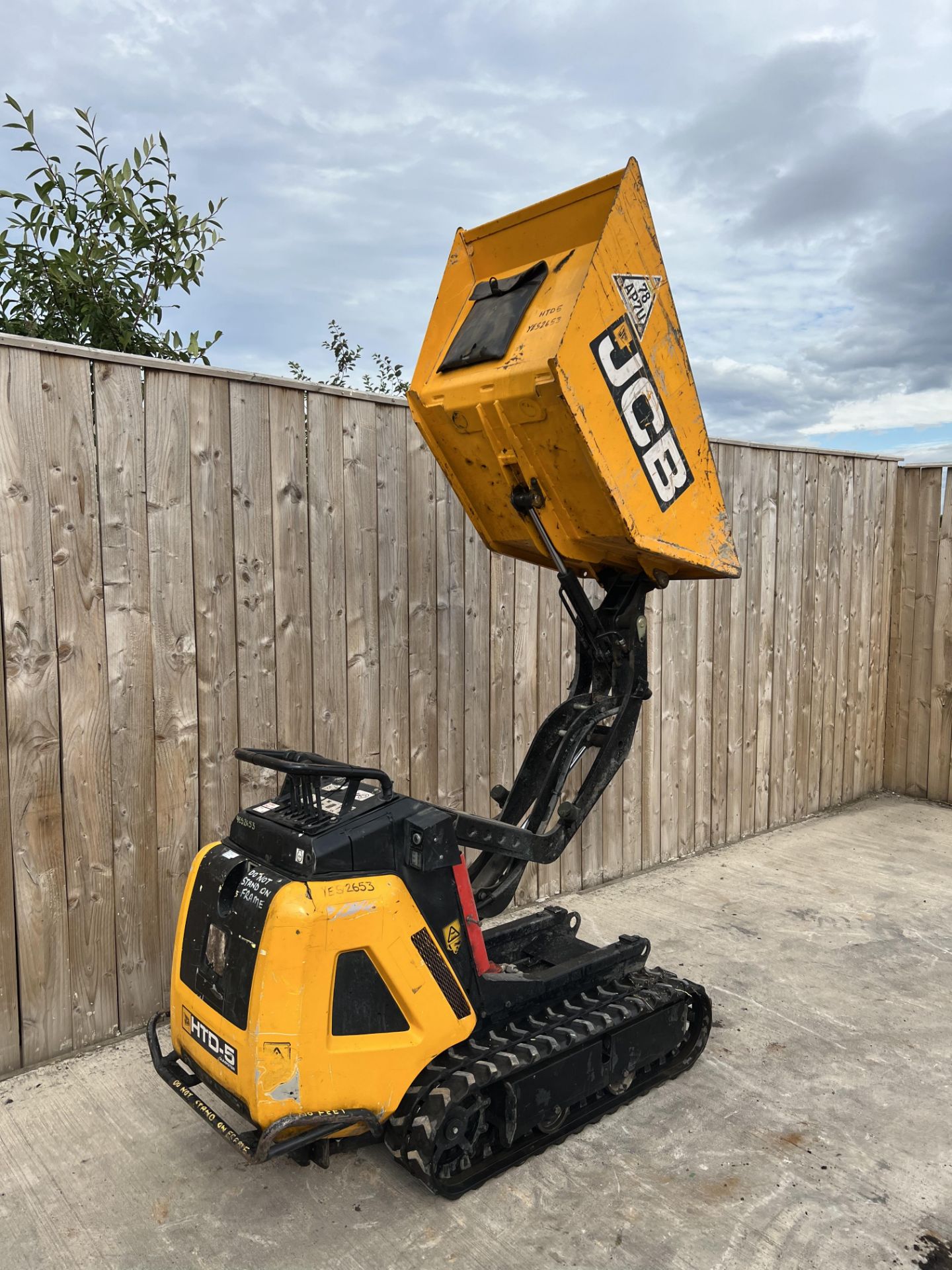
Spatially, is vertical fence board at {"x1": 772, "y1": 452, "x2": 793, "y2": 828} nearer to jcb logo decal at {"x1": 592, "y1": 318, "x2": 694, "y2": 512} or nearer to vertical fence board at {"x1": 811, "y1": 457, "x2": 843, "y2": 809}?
vertical fence board at {"x1": 811, "y1": 457, "x2": 843, "y2": 809}

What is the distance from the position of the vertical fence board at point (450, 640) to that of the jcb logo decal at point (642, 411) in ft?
4.85

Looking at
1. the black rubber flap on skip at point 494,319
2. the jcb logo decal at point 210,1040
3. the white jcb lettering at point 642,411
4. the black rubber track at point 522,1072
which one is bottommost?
the black rubber track at point 522,1072

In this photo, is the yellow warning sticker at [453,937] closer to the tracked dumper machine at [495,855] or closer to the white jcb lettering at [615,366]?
the tracked dumper machine at [495,855]

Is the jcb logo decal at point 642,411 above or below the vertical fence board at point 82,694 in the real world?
above

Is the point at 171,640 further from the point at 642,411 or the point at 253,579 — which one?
the point at 642,411

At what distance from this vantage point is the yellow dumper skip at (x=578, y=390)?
2.61 m

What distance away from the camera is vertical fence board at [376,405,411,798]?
3.93 m

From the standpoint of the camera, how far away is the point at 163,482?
130 inches

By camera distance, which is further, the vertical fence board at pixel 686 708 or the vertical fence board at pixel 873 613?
Answer: the vertical fence board at pixel 873 613

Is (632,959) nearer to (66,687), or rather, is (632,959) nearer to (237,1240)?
(237,1240)

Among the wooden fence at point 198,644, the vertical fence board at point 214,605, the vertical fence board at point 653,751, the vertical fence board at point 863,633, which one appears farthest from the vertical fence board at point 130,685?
the vertical fence board at point 863,633

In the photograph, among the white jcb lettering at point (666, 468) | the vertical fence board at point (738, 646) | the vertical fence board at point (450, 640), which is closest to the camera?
the white jcb lettering at point (666, 468)

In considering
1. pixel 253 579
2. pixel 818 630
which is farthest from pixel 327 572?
pixel 818 630

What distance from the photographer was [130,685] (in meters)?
3.28
